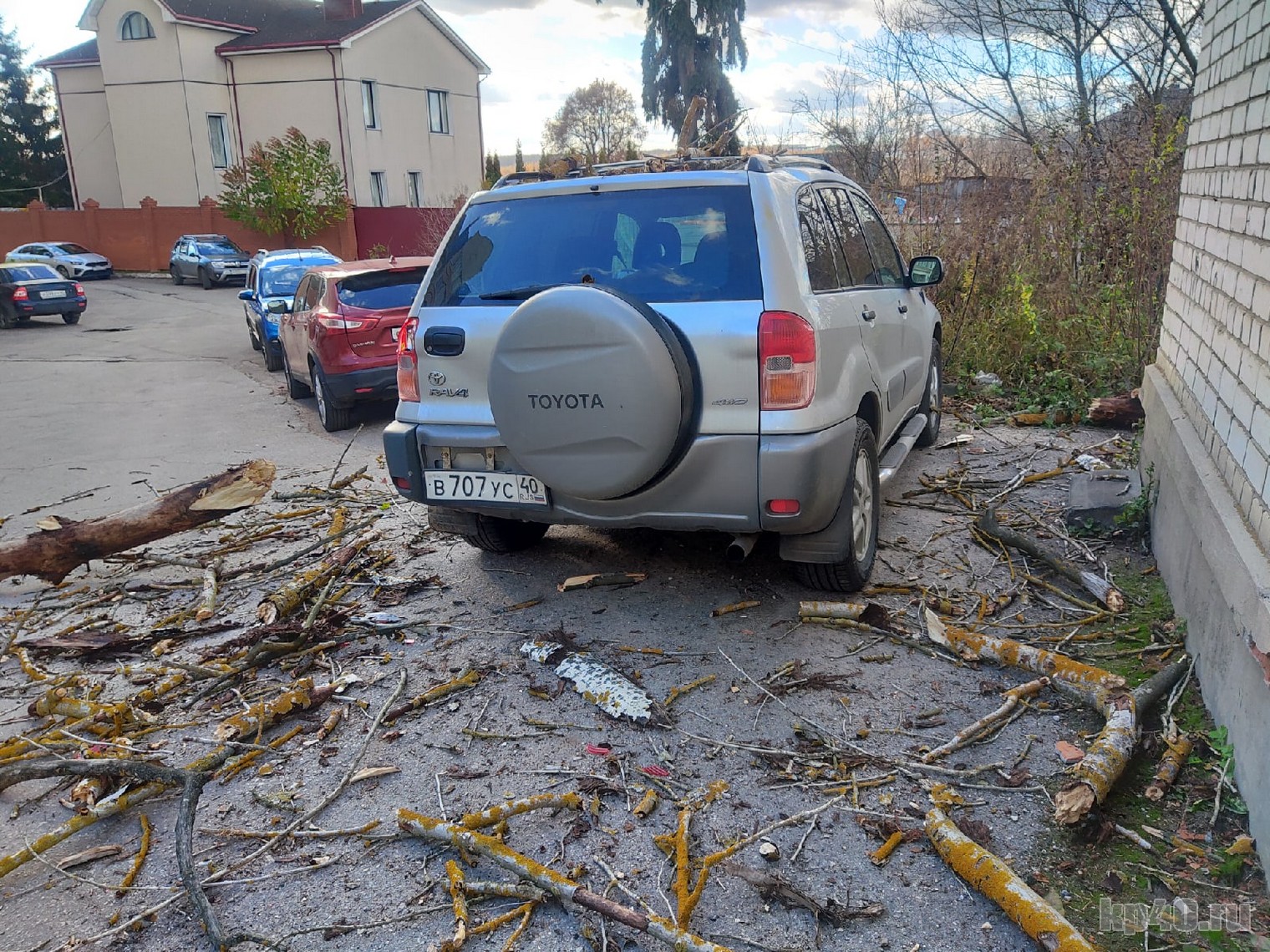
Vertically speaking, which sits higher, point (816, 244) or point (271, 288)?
point (816, 244)

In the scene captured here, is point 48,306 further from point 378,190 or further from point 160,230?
point 378,190

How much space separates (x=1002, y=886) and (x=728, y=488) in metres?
1.84

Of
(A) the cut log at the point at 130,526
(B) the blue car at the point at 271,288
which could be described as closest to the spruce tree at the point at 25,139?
(B) the blue car at the point at 271,288

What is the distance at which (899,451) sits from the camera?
543cm

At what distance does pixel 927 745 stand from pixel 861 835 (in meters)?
0.57

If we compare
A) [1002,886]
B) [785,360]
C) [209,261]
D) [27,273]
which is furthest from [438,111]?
[1002,886]

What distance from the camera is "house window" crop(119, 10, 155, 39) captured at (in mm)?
34344

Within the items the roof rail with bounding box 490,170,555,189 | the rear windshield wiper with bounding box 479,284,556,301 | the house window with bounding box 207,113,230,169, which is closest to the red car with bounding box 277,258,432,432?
the roof rail with bounding box 490,170,555,189

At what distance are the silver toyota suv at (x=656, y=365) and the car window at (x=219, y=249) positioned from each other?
2929 cm

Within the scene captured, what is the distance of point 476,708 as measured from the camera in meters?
3.71

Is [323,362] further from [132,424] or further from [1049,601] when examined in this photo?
[1049,601]

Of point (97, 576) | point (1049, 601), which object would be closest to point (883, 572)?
point (1049, 601)

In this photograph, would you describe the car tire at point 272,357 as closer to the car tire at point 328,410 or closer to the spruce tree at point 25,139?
the car tire at point 328,410

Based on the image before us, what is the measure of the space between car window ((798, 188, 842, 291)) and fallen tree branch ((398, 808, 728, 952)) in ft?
8.45
